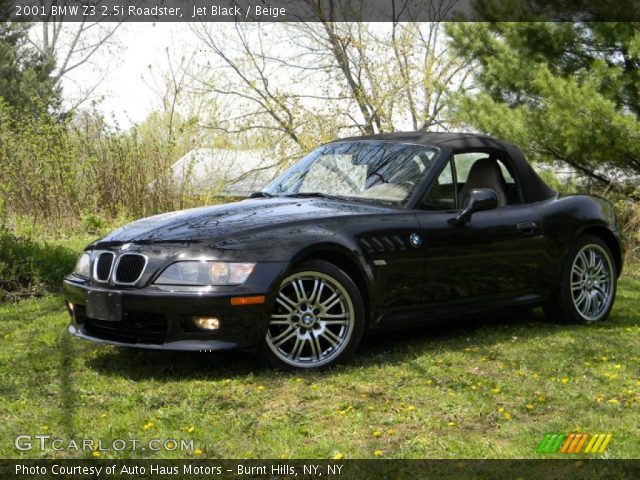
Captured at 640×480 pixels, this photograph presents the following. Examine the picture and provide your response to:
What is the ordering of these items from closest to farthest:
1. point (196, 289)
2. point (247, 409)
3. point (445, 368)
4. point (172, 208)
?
1. point (247, 409)
2. point (196, 289)
3. point (445, 368)
4. point (172, 208)

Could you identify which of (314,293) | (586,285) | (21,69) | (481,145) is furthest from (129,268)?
(21,69)

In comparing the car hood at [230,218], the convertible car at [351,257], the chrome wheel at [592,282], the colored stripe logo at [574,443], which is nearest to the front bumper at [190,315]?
the convertible car at [351,257]

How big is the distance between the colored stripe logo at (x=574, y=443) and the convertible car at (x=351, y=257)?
1789mm

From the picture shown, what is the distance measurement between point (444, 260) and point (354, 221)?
80 centimetres

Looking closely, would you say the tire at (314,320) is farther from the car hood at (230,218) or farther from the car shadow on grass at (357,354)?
the car hood at (230,218)

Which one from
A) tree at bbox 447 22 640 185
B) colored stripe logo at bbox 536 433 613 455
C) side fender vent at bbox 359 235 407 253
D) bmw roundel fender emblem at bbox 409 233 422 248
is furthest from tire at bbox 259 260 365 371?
tree at bbox 447 22 640 185

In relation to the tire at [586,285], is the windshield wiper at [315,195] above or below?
above

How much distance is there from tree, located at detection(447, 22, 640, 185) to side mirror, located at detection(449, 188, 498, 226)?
23.7 ft

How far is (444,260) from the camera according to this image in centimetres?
626

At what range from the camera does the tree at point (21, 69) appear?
3600cm

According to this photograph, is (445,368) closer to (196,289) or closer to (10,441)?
(196,289)

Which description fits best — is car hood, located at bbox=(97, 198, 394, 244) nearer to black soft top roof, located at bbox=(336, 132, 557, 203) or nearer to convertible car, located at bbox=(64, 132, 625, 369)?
convertible car, located at bbox=(64, 132, 625, 369)

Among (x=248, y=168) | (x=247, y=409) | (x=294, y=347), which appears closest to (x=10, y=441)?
(x=247, y=409)

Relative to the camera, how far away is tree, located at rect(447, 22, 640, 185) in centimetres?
1307
